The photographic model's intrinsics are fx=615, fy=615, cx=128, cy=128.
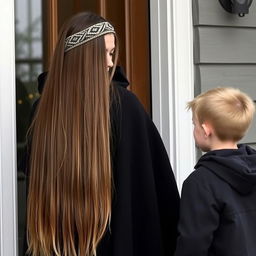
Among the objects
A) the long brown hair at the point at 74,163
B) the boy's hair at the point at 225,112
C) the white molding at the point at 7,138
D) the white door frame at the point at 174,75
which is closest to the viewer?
the long brown hair at the point at 74,163

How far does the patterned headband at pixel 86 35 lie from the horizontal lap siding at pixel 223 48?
1.21m

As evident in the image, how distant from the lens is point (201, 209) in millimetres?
2049

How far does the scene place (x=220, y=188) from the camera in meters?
2.09

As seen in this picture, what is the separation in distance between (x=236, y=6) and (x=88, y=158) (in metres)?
1.59

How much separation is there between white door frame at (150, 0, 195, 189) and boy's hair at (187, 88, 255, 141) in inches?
38.5

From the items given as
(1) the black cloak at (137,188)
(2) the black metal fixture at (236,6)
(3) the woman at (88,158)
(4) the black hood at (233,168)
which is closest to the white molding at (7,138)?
(3) the woman at (88,158)

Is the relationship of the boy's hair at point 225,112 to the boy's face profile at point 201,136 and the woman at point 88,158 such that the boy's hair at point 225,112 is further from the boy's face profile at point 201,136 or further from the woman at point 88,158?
the woman at point 88,158

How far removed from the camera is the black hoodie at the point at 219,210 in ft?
6.70

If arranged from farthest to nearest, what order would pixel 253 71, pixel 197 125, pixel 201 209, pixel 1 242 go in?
pixel 253 71 → pixel 1 242 → pixel 197 125 → pixel 201 209

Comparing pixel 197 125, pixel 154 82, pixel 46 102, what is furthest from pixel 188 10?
pixel 46 102

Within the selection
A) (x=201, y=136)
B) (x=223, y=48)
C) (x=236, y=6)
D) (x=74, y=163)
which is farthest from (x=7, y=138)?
(x=236, y=6)

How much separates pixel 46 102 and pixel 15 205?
0.78 meters

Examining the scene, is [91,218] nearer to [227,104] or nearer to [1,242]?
[227,104]

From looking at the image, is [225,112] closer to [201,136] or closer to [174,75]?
[201,136]
